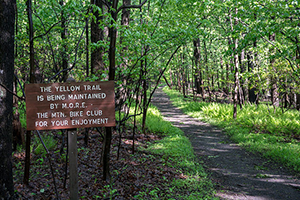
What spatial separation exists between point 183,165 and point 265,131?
5331 mm

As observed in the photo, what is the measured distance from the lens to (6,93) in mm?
2820

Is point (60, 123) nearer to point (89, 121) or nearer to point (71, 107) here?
point (71, 107)

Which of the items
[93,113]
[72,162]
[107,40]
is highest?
[107,40]

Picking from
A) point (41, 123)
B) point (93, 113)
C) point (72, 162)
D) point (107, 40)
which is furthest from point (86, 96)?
point (107, 40)

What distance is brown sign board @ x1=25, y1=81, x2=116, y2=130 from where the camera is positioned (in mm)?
2828

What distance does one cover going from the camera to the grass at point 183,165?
4535 millimetres

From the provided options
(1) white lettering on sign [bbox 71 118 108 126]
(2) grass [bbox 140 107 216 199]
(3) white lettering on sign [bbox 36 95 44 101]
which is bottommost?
(2) grass [bbox 140 107 216 199]

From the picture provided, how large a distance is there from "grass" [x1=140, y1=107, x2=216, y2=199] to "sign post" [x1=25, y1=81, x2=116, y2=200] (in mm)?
2161

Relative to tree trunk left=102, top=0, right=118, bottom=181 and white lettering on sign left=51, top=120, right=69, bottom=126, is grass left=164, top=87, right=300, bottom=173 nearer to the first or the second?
tree trunk left=102, top=0, right=118, bottom=181

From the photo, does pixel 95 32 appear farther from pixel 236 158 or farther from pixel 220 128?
pixel 220 128

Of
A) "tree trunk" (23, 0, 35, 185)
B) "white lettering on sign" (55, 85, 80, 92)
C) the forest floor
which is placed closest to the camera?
"white lettering on sign" (55, 85, 80, 92)

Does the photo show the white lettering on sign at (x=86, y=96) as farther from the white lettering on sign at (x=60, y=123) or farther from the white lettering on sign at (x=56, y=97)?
the white lettering on sign at (x=60, y=123)

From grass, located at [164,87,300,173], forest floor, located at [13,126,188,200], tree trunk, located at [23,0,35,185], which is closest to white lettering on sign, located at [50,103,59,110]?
tree trunk, located at [23,0,35,185]

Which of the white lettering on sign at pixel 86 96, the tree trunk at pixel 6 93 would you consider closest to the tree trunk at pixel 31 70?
the tree trunk at pixel 6 93
